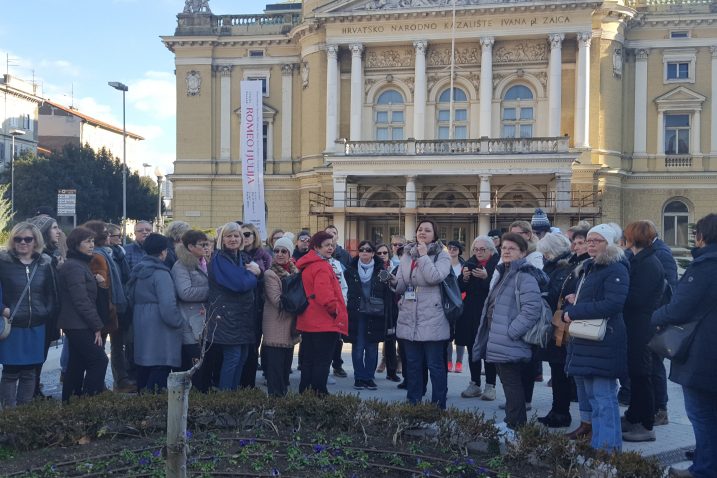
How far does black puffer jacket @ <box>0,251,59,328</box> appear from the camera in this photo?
685 cm

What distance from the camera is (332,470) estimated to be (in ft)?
17.6

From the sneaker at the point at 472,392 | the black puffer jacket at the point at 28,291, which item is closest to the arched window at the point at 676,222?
the sneaker at the point at 472,392

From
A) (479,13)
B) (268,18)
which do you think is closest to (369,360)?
(479,13)

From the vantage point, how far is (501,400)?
8.80 m

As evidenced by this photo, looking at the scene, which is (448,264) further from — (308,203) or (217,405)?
(308,203)

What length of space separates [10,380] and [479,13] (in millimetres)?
30650

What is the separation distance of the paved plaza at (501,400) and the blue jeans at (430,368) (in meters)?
0.27

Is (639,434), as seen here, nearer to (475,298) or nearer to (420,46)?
(475,298)

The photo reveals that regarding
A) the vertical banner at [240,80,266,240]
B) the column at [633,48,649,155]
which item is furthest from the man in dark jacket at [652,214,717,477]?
the column at [633,48,649,155]

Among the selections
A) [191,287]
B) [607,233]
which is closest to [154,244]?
[191,287]

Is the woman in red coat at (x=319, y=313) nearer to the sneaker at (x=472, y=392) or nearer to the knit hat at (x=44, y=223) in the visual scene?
the sneaker at (x=472, y=392)

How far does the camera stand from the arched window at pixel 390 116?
35812 mm

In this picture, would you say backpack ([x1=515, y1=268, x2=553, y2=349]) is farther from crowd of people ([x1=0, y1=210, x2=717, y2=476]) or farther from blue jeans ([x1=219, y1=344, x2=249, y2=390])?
blue jeans ([x1=219, y1=344, x2=249, y2=390])

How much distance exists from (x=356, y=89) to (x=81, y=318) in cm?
2934
